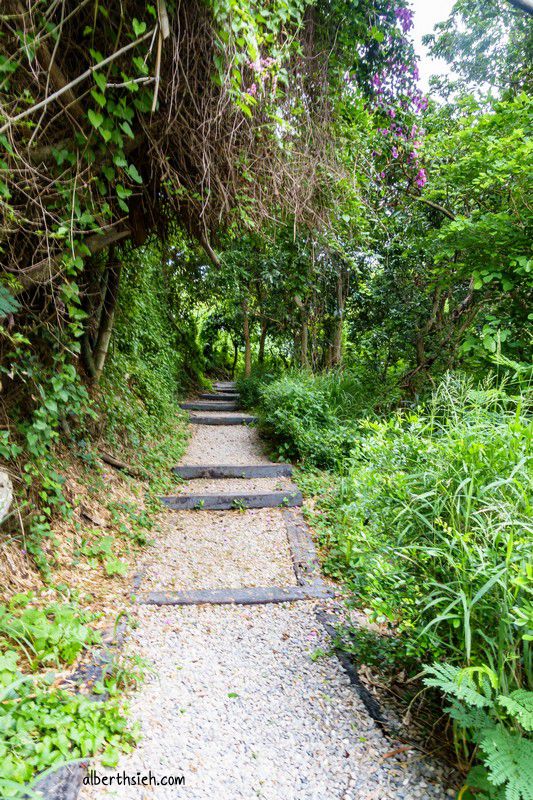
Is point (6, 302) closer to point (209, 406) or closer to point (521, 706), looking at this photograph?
point (521, 706)

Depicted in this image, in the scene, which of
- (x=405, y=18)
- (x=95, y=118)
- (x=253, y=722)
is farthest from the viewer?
(x=405, y=18)

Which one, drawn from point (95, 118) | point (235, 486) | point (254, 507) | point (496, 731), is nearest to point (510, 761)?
point (496, 731)

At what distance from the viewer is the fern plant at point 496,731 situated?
40.5 inches

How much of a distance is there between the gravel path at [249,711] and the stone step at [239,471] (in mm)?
1728

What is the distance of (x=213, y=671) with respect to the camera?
6.54 feet

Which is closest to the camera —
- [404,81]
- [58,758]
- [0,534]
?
[58,758]

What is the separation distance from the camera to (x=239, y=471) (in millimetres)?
4770

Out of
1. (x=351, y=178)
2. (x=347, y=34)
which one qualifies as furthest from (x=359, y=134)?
(x=347, y=34)

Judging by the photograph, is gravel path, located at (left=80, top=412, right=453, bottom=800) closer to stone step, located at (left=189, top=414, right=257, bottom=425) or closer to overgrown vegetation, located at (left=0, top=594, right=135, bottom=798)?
overgrown vegetation, located at (left=0, top=594, right=135, bottom=798)

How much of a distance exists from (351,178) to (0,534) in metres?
3.81

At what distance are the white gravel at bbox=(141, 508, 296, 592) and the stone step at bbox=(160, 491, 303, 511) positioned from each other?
0.25 feet

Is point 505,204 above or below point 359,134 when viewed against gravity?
Answer: below

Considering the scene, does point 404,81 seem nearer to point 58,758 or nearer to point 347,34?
point 347,34

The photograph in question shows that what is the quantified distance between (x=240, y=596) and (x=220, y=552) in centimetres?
64
